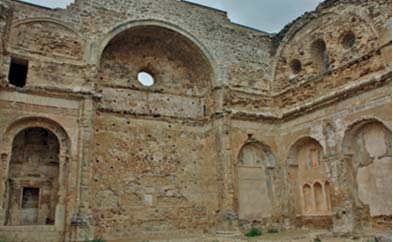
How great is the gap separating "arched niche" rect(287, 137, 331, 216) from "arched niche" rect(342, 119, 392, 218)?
1.12 m

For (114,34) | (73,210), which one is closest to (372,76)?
(114,34)

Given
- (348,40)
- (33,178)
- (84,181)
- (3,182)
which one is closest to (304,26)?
(348,40)

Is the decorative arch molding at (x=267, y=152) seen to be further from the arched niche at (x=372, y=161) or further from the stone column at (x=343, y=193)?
the arched niche at (x=372, y=161)

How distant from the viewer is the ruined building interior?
10289 mm

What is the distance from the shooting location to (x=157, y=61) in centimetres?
1401

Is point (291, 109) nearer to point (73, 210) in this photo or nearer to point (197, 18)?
point (197, 18)

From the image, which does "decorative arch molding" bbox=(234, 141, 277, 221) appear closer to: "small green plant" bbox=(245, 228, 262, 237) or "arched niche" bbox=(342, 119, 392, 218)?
"small green plant" bbox=(245, 228, 262, 237)

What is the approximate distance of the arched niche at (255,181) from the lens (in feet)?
41.8

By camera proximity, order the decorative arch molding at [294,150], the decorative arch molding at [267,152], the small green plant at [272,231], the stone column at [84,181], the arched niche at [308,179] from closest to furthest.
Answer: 1. the stone column at [84,181]
2. the arched niche at [308,179]
3. the small green plant at [272,231]
4. the decorative arch molding at [294,150]
5. the decorative arch molding at [267,152]

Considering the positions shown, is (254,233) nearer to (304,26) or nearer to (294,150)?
(294,150)

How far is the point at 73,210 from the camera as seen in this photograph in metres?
9.86

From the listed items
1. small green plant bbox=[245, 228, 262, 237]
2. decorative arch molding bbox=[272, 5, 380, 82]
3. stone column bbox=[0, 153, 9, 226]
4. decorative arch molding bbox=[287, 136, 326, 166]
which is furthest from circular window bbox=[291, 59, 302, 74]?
stone column bbox=[0, 153, 9, 226]

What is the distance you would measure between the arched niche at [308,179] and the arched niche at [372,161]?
3.69 ft

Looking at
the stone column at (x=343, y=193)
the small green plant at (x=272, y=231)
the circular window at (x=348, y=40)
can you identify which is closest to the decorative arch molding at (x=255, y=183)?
the small green plant at (x=272, y=231)
